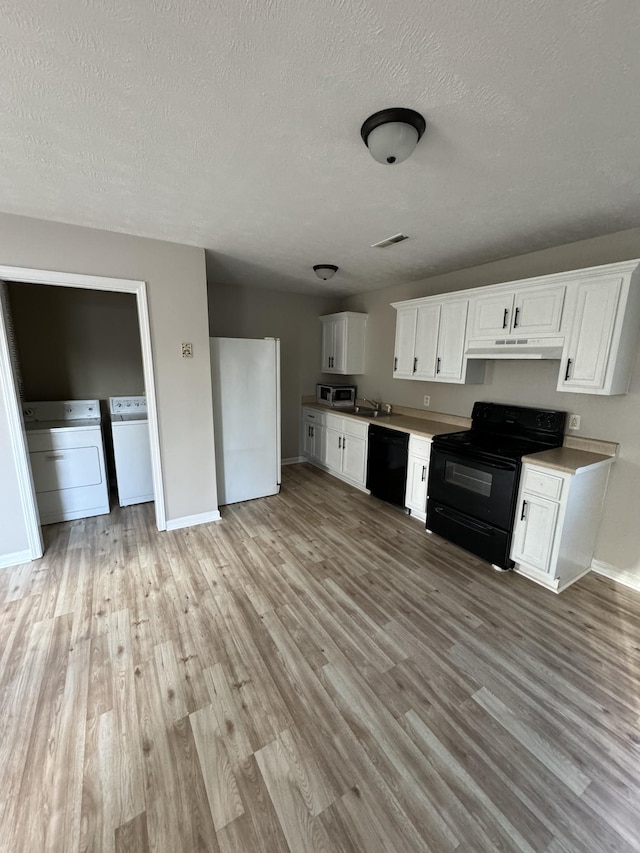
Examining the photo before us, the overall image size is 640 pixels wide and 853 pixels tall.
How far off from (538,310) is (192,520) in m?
3.60

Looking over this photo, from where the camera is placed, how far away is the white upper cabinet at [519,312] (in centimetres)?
257

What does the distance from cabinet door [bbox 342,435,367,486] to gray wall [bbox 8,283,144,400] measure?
107 inches

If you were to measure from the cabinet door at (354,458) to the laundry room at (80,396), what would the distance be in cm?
235

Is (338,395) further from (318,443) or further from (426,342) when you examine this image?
(426,342)

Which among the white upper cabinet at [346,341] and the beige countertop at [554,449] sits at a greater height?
the white upper cabinet at [346,341]

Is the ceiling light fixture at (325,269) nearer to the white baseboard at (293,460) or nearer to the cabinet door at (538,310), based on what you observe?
the cabinet door at (538,310)

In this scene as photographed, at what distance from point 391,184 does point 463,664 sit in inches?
105

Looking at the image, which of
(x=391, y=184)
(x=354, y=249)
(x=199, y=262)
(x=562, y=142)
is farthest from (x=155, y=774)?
(x=354, y=249)

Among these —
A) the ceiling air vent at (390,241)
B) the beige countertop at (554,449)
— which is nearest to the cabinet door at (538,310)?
the beige countertop at (554,449)

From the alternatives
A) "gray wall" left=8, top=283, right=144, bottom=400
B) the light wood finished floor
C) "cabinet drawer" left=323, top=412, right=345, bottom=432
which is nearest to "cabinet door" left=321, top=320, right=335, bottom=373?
"cabinet drawer" left=323, top=412, right=345, bottom=432

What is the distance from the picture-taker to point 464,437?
3.15 meters

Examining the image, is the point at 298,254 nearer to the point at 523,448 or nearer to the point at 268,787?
the point at 523,448

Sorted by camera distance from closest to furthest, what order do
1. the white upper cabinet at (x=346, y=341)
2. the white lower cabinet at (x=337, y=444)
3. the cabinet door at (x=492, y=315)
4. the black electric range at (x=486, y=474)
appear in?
the black electric range at (x=486, y=474), the cabinet door at (x=492, y=315), the white lower cabinet at (x=337, y=444), the white upper cabinet at (x=346, y=341)

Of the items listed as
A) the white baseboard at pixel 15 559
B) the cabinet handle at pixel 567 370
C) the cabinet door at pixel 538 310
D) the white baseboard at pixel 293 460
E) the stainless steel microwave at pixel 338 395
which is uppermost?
the cabinet door at pixel 538 310
